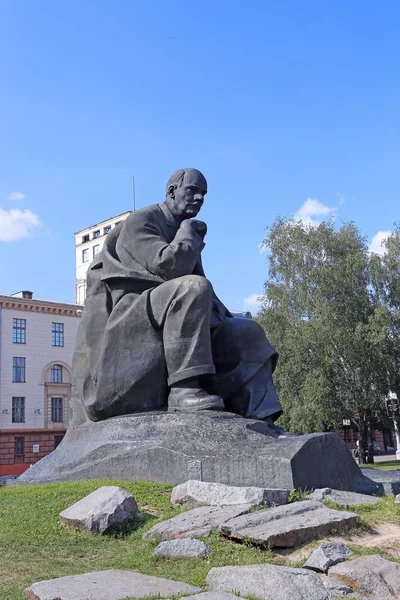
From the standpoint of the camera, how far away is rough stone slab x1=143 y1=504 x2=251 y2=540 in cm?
438

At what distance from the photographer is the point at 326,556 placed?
373cm

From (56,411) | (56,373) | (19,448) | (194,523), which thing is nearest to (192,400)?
(194,523)

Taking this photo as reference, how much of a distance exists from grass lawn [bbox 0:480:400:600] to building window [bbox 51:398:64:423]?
3546cm

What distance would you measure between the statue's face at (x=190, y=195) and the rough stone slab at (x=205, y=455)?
2.39 meters

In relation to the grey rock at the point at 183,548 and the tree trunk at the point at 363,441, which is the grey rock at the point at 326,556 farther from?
the tree trunk at the point at 363,441

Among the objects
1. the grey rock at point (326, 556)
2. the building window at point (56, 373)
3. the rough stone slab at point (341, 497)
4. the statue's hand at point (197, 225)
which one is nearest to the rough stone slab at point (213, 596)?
the grey rock at point (326, 556)

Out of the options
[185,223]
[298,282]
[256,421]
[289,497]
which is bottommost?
[289,497]

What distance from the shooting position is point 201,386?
716 centimetres

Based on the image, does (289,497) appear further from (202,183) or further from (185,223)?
(202,183)

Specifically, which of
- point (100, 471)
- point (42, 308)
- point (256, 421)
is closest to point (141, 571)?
point (100, 471)

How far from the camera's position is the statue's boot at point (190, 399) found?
21.8 feet

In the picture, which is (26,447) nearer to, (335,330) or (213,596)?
(335,330)

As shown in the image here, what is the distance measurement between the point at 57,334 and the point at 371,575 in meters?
39.5

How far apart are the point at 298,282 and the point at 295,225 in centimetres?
268
